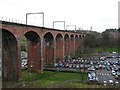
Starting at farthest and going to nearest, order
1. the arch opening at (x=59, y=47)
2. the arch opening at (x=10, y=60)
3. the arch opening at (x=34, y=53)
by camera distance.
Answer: the arch opening at (x=59, y=47)
the arch opening at (x=34, y=53)
the arch opening at (x=10, y=60)

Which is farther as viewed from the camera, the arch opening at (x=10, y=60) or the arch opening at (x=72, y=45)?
the arch opening at (x=72, y=45)

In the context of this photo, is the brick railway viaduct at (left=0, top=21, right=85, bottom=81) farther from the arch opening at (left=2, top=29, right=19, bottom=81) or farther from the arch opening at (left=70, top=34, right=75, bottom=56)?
the arch opening at (left=70, top=34, right=75, bottom=56)

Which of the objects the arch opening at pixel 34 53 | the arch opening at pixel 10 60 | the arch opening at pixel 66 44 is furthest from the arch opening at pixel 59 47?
the arch opening at pixel 10 60

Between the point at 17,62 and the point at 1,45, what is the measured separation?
3.57 meters

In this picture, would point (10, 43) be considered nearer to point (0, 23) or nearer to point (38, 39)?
point (0, 23)

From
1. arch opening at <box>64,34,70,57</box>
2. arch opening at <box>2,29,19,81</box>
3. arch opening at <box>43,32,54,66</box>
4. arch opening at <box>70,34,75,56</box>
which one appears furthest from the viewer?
arch opening at <box>70,34,75,56</box>

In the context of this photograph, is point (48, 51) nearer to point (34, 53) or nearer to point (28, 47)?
point (34, 53)

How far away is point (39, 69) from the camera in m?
52.7

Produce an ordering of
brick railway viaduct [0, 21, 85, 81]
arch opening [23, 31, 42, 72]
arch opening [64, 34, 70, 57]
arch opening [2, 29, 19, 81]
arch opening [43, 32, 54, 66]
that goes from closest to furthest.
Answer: brick railway viaduct [0, 21, 85, 81] → arch opening [2, 29, 19, 81] → arch opening [23, 31, 42, 72] → arch opening [43, 32, 54, 66] → arch opening [64, 34, 70, 57]

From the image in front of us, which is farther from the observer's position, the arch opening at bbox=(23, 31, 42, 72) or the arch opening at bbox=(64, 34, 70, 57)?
the arch opening at bbox=(64, 34, 70, 57)

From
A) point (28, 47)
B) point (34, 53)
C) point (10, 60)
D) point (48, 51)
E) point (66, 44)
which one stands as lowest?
point (10, 60)

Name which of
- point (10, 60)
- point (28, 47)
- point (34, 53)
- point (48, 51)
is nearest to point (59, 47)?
point (48, 51)

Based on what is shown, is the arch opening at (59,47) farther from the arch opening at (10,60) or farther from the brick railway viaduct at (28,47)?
the arch opening at (10,60)

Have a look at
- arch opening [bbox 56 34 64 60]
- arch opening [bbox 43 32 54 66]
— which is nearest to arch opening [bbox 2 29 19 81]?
arch opening [bbox 43 32 54 66]
